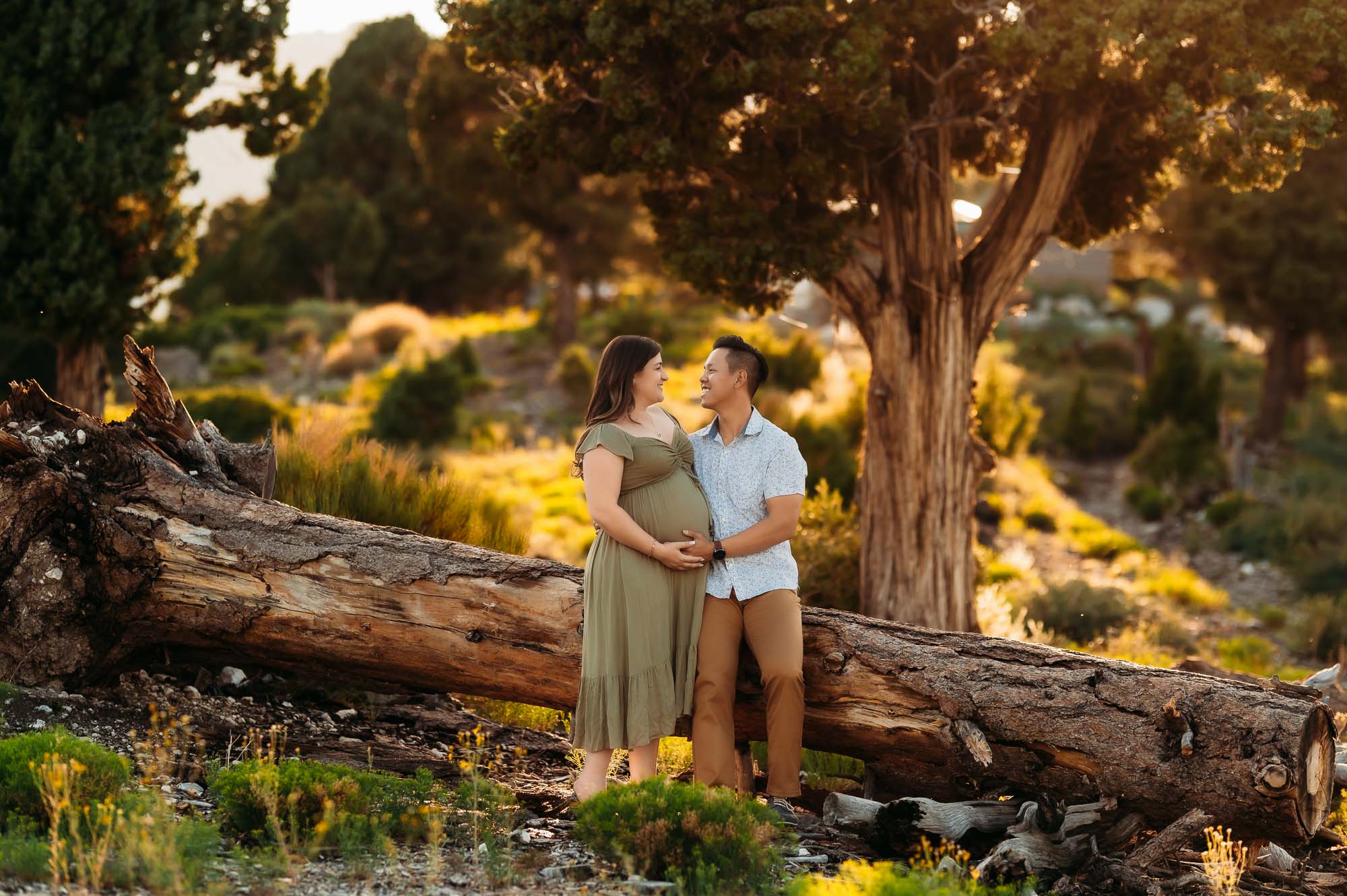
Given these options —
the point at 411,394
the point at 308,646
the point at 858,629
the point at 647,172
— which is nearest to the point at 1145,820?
the point at 858,629

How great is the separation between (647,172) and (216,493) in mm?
3870

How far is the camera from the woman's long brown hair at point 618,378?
5484 mm

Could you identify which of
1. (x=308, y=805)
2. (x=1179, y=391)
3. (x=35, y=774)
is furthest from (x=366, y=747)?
(x=1179, y=391)

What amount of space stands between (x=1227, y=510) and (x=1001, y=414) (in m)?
3.69

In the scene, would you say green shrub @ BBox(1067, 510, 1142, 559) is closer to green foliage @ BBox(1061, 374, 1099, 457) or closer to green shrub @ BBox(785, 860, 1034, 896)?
green foliage @ BBox(1061, 374, 1099, 457)

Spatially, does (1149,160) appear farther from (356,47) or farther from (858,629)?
(356,47)

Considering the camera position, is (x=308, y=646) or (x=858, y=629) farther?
(x=308, y=646)

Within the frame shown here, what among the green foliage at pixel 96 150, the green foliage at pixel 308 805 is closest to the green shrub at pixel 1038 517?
the green foliage at pixel 96 150

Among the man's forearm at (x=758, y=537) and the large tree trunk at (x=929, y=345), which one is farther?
the large tree trunk at (x=929, y=345)

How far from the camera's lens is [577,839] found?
16.5ft

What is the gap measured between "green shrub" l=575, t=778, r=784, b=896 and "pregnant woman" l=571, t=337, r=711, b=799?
695 millimetres

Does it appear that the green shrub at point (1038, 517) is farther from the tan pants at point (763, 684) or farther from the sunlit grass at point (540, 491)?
the tan pants at point (763, 684)

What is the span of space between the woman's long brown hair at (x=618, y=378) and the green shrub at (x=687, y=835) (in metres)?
1.57

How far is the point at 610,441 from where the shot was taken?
17.6ft
